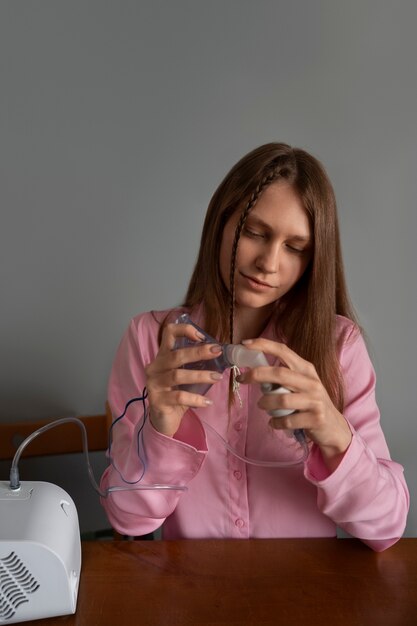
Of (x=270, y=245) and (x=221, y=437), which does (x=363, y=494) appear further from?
(x=270, y=245)

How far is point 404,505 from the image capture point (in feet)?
3.09

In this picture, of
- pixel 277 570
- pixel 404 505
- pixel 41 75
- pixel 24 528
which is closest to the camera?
pixel 24 528

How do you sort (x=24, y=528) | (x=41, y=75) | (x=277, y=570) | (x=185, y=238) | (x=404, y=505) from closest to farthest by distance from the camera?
(x=24, y=528), (x=277, y=570), (x=404, y=505), (x=41, y=75), (x=185, y=238)

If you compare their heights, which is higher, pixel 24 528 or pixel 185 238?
pixel 185 238

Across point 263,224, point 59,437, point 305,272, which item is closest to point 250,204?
point 263,224

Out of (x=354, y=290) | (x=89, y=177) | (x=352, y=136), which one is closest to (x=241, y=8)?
(x=352, y=136)

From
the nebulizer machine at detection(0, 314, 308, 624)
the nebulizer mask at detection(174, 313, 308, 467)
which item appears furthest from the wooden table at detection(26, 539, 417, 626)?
the nebulizer mask at detection(174, 313, 308, 467)

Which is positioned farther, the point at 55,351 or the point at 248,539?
the point at 55,351

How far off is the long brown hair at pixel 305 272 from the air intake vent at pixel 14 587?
466mm

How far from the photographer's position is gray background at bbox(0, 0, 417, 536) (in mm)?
1390

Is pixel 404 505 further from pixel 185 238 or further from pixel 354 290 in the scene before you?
pixel 185 238

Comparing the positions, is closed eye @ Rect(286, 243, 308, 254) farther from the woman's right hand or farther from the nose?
the woman's right hand

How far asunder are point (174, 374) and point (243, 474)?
0.98 ft

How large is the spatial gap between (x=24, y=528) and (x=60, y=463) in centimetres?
87
